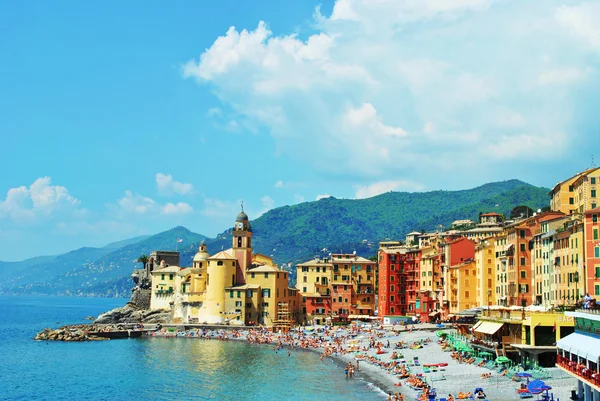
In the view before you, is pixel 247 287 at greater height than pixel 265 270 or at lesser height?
lesser

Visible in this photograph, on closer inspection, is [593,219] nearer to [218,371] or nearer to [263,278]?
[218,371]

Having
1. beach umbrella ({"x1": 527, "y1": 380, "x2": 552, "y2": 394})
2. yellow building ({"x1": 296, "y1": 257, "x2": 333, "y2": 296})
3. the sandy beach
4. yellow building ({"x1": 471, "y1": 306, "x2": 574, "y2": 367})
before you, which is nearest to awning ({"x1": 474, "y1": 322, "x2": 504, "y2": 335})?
yellow building ({"x1": 471, "y1": 306, "x2": 574, "y2": 367})

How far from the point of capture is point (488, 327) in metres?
65.9

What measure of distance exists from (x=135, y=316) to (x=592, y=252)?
101 m

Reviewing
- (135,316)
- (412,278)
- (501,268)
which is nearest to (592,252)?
(501,268)

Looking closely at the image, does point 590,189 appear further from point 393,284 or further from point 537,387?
point 393,284

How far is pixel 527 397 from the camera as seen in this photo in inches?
2024

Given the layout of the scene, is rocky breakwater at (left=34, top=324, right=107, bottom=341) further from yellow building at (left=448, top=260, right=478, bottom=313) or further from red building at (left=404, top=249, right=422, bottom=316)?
yellow building at (left=448, top=260, right=478, bottom=313)

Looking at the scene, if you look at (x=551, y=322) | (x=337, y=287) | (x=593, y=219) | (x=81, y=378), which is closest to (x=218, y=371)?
(x=81, y=378)

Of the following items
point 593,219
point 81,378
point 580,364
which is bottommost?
point 81,378

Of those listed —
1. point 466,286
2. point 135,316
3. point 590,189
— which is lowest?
point 135,316

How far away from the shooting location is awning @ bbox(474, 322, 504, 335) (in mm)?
63287

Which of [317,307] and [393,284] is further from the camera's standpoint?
[317,307]

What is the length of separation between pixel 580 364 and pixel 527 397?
998cm
